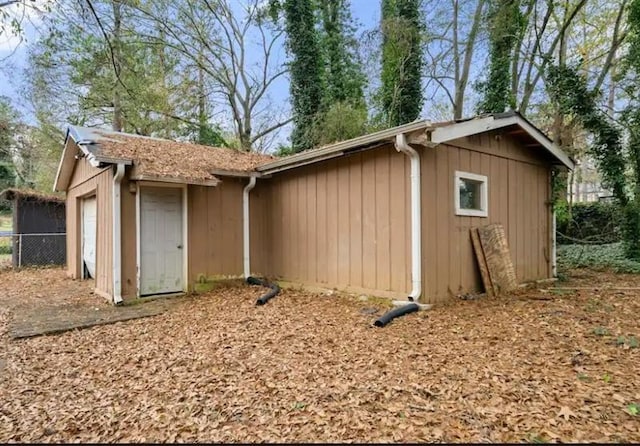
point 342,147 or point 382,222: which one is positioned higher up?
point 342,147

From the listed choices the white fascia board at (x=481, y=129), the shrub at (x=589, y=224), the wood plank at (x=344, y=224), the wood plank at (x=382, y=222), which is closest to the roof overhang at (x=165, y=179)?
the wood plank at (x=344, y=224)

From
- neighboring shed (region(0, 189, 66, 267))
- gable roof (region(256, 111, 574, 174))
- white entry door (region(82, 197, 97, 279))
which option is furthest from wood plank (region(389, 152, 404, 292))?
neighboring shed (region(0, 189, 66, 267))

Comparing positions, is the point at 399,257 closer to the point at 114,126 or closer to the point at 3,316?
the point at 3,316

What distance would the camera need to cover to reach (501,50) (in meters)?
11.7

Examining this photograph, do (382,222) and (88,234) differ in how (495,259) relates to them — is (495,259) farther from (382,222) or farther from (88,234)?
(88,234)

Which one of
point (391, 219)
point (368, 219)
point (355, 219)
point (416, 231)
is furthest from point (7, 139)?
point (416, 231)

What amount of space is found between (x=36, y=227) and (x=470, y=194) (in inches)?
466

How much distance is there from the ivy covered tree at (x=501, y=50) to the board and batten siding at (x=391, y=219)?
5.18 metres

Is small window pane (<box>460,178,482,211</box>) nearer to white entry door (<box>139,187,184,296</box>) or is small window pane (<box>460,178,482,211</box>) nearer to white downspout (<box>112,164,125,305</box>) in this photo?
white entry door (<box>139,187,184,296</box>)

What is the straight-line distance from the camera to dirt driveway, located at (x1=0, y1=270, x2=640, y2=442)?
7.45 ft

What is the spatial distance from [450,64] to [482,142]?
8711 millimetres

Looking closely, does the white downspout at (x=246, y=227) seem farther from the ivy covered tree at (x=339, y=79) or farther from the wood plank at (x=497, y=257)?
the ivy covered tree at (x=339, y=79)

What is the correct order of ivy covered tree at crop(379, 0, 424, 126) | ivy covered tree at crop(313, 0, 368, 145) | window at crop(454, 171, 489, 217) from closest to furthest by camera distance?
window at crop(454, 171, 489, 217)
ivy covered tree at crop(313, 0, 368, 145)
ivy covered tree at crop(379, 0, 424, 126)

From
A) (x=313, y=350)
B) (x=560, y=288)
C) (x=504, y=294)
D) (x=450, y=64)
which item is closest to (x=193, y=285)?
(x=313, y=350)
